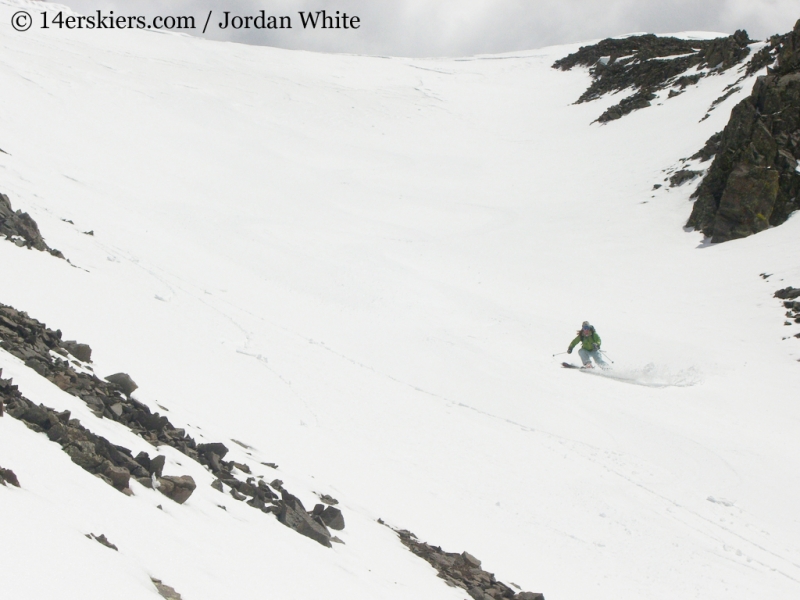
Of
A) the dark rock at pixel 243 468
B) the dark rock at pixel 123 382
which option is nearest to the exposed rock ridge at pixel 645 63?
the dark rock at pixel 123 382

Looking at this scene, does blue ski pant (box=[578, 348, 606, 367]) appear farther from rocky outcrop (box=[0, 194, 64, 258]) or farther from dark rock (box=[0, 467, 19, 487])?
dark rock (box=[0, 467, 19, 487])

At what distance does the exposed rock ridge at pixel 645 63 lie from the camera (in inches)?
1647

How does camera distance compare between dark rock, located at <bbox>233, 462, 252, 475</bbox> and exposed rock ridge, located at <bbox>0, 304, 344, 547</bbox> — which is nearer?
exposed rock ridge, located at <bbox>0, 304, 344, 547</bbox>

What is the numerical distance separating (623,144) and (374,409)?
100 ft

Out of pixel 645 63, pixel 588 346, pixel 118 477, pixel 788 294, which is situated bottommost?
pixel 118 477

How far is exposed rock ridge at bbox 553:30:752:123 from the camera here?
41844 millimetres

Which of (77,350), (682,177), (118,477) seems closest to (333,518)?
(118,477)

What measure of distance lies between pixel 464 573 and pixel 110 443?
3.60m

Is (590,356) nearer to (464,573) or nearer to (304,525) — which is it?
(464,573)

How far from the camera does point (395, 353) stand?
15.0 metres

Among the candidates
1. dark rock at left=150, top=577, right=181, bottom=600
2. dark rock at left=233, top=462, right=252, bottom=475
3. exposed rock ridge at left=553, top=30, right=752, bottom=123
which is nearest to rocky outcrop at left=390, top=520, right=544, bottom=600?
dark rock at left=233, top=462, right=252, bottom=475

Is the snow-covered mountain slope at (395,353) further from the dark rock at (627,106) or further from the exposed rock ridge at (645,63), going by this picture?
the exposed rock ridge at (645,63)

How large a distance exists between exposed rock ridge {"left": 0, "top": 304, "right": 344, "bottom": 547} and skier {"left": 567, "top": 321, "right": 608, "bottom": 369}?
1044cm

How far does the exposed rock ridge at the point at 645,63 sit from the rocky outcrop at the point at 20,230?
121 feet
